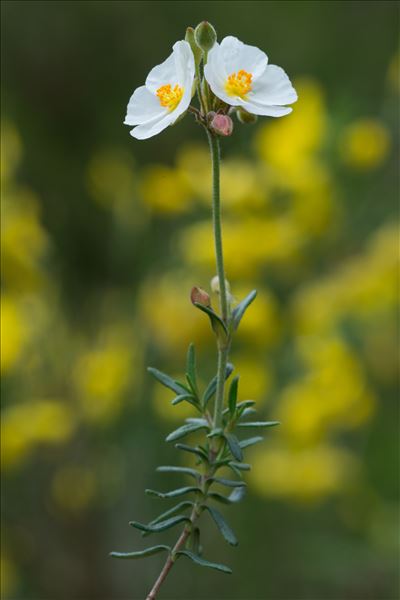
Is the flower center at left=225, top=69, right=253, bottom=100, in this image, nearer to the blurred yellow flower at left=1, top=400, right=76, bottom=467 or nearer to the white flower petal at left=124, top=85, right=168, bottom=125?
the white flower petal at left=124, top=85, right=168, bottom=125

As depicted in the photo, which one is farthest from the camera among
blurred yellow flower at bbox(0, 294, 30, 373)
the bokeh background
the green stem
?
the bokeh background

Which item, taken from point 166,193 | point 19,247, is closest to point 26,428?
point 19,247

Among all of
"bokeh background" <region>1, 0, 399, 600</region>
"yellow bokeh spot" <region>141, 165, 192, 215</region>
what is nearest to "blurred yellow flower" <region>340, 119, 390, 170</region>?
"bokeh background" <region>1, 0, 399, 600</region>

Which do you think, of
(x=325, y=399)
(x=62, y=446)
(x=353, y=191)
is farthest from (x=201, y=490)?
(x=62, y=446)

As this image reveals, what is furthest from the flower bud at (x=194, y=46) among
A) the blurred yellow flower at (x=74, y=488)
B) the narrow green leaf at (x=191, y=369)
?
the blurred yellow flower at (x=74, y=488)

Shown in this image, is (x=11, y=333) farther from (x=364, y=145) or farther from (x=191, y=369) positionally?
(x=191, y=369)

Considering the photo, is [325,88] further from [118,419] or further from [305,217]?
[118,419]

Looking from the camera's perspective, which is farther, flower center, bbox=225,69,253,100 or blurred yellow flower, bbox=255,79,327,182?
blurred yellow flower, bbox=255,79,327,182
